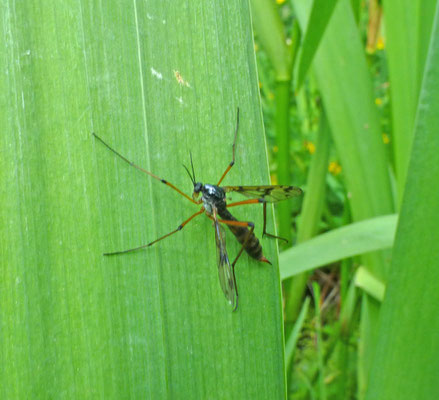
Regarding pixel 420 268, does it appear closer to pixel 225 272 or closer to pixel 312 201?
pixel 225 272

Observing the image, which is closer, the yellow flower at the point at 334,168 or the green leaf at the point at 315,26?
the green leaf at the point at 315,26

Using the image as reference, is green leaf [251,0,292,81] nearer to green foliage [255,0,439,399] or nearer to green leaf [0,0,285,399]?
green foliage [255,0,439,399]

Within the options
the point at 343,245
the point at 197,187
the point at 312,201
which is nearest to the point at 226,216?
the point at 197,187

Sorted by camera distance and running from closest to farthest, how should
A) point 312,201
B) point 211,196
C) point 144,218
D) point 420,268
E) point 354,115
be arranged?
point 420,268, point 144,218, point 211,196, point 354,115, point 312,201

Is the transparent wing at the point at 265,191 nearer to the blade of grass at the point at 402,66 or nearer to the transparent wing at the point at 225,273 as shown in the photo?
the transparent wing at the point at 225,273

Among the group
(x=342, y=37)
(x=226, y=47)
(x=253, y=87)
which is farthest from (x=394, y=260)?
(x=342, y=37)

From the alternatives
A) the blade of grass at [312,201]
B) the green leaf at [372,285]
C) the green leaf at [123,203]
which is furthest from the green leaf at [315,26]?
the green leaf at [372,285]
